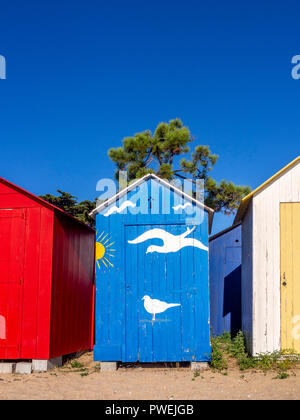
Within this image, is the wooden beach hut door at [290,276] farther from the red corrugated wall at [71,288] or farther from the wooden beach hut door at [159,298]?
the red corrugated wall at [71,288]

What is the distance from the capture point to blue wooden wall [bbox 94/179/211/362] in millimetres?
7820

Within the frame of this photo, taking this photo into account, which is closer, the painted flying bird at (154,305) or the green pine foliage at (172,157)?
the painted flying bird at (154,305)

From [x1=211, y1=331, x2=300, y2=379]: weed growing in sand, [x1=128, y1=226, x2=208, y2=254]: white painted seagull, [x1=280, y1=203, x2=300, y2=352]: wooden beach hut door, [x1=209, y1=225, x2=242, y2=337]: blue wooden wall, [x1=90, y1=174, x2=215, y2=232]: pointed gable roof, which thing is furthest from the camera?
[x1=209, y1=225, x2=242, y2=337]: blue wooden wall

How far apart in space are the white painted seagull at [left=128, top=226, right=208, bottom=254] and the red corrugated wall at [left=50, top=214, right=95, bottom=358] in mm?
1559

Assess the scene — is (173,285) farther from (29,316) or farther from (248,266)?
(29,316)

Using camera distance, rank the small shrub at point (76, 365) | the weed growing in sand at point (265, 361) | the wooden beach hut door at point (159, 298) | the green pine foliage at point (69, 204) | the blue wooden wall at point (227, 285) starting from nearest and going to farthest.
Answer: the weed growing in sand at point (265, 361)
the wooden beach hut door at point (159, 298)
the small shrub at point (76, 365)
the blue wooden wall at point (227, 285)
the green pine foliage at point (69, 204)

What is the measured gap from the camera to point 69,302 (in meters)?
8.98

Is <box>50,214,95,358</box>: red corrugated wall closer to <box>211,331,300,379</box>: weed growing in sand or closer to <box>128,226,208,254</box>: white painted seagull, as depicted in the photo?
<box>128,226,208,254</box>: white painted seagull

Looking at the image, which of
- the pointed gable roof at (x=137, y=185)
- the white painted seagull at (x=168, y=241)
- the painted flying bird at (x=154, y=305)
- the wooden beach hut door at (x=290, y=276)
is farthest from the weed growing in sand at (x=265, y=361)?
the pointed gable roof at (x=137, y=185)

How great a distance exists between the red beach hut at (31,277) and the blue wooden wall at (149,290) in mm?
843

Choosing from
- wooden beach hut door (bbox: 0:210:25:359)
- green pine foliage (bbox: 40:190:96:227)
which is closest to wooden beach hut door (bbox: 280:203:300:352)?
wooden beach hut door (bbox: 0:210:25:359)

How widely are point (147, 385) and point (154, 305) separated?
4.89 feet

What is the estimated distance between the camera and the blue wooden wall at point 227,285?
37.0 feet
